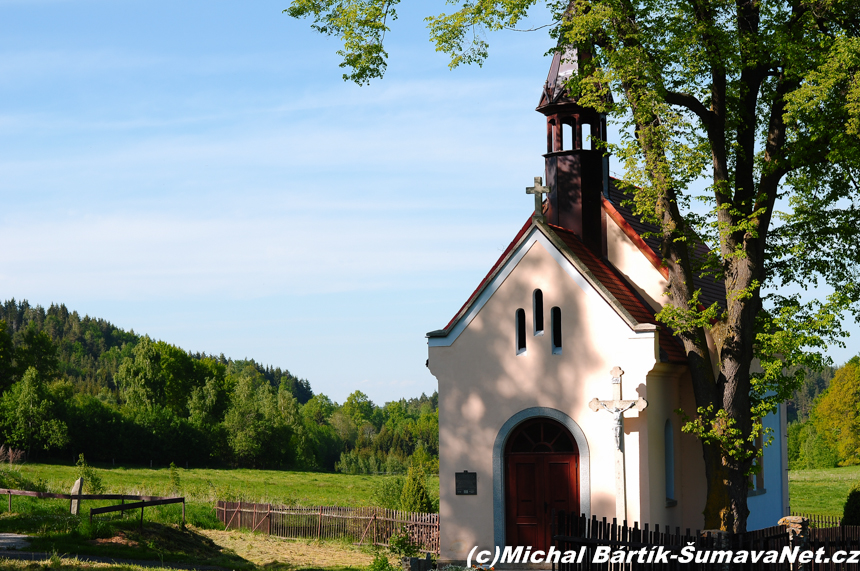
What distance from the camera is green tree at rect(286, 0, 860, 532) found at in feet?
51.9

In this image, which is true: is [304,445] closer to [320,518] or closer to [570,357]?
[320,518]

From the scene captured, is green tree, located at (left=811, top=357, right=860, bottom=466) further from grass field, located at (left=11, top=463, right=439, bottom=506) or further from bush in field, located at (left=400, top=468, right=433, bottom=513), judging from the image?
bush in field, located at (left=400, top=468, right=433, bottom=513)

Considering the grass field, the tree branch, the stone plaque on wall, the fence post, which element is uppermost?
the tree branch

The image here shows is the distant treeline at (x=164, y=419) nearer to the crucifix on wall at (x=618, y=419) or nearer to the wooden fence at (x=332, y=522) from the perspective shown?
the wooden fence at (x=332, y=522)

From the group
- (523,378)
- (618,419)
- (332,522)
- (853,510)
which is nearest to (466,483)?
(523,378)

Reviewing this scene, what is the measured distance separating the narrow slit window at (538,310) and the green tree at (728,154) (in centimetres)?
269

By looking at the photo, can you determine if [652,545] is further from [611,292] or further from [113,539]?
[113,539]

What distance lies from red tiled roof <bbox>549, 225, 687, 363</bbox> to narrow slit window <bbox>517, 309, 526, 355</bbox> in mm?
1724

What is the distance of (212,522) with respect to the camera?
114ft

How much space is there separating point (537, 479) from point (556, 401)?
168cm

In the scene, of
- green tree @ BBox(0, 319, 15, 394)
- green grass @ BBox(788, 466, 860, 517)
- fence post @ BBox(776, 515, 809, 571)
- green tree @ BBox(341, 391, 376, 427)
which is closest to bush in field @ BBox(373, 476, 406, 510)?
green grass @ BBox(788, 466, 860, 517)

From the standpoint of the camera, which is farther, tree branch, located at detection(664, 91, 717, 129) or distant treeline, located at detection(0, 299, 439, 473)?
distant treeline, located at detection(0, 299, 439, 473)

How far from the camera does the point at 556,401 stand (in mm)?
17359

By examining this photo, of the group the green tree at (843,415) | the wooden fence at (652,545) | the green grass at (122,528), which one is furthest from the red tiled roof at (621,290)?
the green tree at (843,415)
